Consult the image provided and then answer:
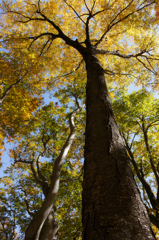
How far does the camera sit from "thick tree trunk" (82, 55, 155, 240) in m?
0.93

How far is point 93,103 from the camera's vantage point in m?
2.44

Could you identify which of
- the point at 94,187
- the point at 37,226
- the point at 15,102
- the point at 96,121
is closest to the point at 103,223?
the point at 94,187

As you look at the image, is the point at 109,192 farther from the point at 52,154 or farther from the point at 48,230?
the point at 52,154

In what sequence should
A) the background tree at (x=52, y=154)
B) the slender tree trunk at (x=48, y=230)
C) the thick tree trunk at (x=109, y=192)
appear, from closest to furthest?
the thick tree trunk at (x=109, y=192)
the slender tree trunk at (x=48, y=230)
the background tree at (x=52, y=154)

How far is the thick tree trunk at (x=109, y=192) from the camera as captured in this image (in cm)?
93

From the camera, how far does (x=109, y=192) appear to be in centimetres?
117

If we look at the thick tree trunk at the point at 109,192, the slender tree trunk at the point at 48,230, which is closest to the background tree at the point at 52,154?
the slender tree trunk at the point at 48,230

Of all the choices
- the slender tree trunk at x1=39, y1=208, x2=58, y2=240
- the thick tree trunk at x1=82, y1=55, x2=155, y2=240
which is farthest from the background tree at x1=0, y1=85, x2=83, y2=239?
the thick tree trunk at x1=82, y1=55, x2=155, y2=240

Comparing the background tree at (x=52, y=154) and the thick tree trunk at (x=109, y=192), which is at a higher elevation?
the background tree at (x=52, y=154)

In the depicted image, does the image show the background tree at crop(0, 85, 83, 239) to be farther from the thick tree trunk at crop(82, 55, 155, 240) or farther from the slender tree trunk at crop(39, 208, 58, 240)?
the thick tree trunk at crop(82, 55, 155, 240)

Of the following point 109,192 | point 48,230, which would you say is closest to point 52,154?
point 48,230

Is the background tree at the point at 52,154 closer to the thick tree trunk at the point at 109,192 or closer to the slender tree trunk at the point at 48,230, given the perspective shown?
the slender tree trunk at the point at 48,230

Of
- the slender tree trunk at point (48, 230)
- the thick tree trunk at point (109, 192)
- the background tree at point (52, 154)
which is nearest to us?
the thick tree trunk at point (109, 192)

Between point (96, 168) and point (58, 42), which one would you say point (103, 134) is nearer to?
point (96, 168)
